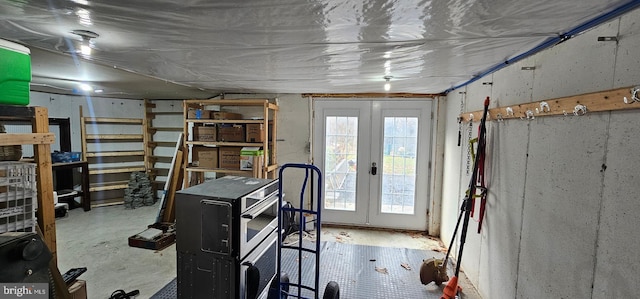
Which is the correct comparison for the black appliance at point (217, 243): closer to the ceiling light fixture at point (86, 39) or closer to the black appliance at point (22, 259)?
the black appliance at point (22, 259)

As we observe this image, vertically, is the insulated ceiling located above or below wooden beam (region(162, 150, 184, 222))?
above

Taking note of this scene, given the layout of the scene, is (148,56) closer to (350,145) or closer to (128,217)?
(350,145)

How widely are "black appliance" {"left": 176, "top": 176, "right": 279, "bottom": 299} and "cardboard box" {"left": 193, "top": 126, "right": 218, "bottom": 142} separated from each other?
6.31ft

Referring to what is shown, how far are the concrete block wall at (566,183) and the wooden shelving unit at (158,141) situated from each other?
5465 millimetres

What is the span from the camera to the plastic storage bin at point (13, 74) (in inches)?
58.8

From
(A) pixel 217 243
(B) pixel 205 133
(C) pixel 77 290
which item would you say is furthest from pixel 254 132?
(C) pixel 77 290

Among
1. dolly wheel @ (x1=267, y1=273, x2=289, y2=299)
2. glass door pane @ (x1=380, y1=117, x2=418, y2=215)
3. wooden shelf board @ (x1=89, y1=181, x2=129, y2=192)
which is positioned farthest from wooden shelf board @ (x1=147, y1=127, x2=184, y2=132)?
dolly wheel @ (x1=267, y1=273, x2=289, y2=299)

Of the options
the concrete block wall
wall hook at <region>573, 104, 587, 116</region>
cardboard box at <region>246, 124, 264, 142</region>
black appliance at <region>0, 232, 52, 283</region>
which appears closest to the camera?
black appliance at <region>0, 232, 52, 283</region>

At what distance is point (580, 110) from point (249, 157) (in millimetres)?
3200

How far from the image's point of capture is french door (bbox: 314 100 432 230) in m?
4.01

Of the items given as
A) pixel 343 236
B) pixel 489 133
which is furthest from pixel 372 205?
pixel 489 133

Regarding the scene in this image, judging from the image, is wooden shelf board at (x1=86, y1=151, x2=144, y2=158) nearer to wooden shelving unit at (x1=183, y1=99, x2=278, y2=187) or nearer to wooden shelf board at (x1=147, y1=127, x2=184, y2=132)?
wooden shelf board at (x1=147, y1=127, x2=184, y2=132)

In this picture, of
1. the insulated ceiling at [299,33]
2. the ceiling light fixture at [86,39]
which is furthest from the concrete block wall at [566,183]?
the ceiling light fixture at [86,39]

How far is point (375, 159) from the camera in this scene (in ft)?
13.4
